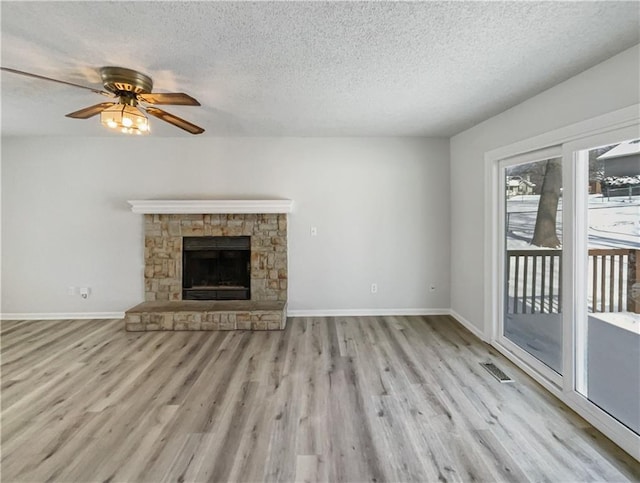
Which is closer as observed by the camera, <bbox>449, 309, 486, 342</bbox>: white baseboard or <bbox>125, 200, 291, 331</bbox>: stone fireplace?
<bbox>449, 309, 486, 342</bbox>: white baseboard

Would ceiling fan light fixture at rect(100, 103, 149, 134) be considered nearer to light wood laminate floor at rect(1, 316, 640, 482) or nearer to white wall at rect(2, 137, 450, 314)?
white wall at rect(2, 137, 450, 314)

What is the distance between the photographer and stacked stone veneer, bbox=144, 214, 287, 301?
4102 mm

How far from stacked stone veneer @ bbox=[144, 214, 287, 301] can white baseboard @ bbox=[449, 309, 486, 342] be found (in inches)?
93.6

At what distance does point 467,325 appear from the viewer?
12.4ft

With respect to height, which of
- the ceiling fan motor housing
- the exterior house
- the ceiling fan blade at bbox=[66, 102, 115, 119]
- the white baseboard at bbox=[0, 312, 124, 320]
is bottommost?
the white baseboard at bbox=[0, 312, 124, 320]

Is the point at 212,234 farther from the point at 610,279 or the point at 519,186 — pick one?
the point at 610,279

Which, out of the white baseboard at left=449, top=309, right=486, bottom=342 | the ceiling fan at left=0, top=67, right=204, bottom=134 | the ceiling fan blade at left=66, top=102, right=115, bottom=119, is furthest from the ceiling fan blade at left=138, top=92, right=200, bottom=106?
the white baseboard at left=449, top=309, right=486, bottom=342

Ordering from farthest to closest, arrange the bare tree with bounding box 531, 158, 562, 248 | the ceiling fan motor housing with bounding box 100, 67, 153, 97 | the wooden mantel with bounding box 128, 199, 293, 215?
the wooden mantel with bounding box 128, 199, 293, 215
the bare tree with bounding box 531, 158, 562, 248
the ceiling fan motor housing with bounding box 100, 67, 153, 97

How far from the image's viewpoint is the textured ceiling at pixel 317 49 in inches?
60.6

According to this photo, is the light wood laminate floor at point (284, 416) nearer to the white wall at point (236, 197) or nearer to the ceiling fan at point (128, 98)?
the white wall at point (236, 197)

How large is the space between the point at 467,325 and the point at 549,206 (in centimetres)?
180

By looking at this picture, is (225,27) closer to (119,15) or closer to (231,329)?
(119,15)

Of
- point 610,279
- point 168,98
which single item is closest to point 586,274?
point 610,279

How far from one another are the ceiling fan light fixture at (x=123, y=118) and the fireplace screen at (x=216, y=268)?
2117mm
